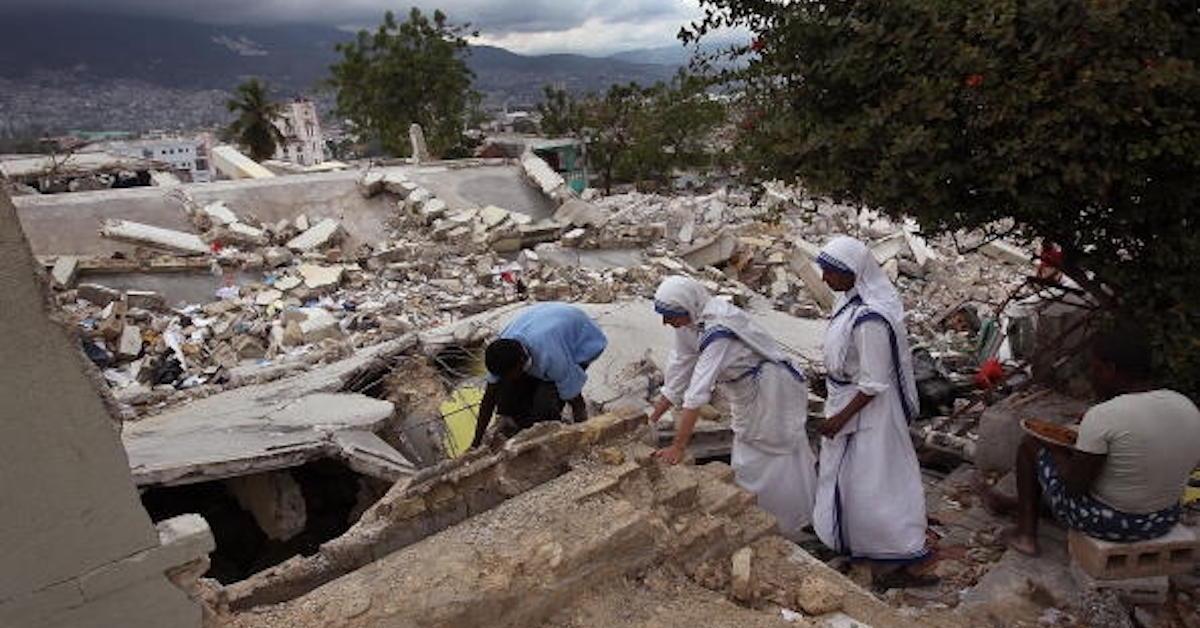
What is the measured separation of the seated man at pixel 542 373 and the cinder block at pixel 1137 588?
8.91 feet

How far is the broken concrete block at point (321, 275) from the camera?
845 cm

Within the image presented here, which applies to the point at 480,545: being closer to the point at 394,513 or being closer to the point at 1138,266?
the point at 394,513

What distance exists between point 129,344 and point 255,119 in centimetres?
2809

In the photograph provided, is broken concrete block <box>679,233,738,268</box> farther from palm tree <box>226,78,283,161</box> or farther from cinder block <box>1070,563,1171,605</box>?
palm tree <box>226,78,283,161</box>

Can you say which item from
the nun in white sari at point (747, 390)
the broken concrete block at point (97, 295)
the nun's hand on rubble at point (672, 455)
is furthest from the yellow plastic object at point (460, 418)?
the broken concrete block at point (97, 295)

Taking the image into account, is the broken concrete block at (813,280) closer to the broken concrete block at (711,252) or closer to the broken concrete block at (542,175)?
the broken concrete block at (711,252)

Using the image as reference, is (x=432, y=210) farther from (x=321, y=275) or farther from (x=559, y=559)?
(x=559, y=559)

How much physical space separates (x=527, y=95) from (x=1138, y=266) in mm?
184831

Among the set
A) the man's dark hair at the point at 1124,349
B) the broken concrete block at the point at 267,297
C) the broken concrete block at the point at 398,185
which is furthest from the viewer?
the broken concrete block at the point at 398,185

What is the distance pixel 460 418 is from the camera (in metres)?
5.50

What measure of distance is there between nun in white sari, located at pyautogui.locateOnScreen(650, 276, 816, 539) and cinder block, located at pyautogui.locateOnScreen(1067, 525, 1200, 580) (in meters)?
1.31

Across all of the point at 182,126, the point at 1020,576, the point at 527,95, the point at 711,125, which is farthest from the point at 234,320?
the point at 527,95

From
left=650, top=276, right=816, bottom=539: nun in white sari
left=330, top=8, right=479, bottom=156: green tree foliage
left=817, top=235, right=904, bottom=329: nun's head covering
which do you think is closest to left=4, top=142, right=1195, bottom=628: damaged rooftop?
left=650, top=276, right=816, bottom=539: nun in white sari

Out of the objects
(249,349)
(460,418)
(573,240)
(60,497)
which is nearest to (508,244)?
(573,240)
